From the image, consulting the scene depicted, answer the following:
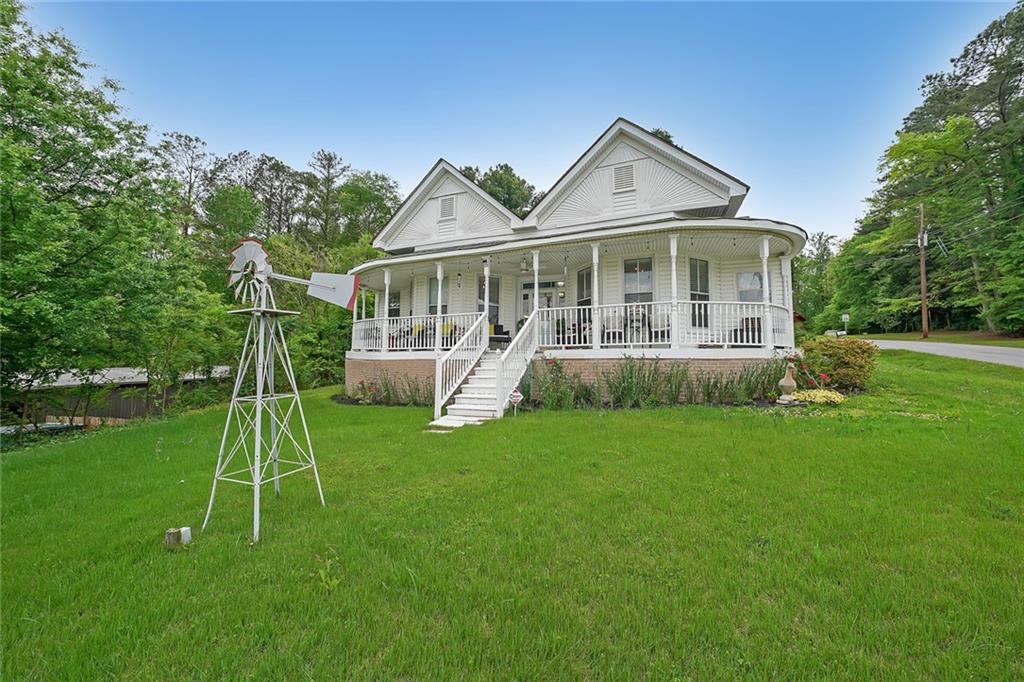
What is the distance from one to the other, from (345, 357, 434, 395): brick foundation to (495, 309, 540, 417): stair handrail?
280cm

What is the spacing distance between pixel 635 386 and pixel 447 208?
9893 mm

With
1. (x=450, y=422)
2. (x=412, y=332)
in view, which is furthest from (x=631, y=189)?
(x=450, y=422)

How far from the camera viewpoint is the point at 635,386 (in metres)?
8.91

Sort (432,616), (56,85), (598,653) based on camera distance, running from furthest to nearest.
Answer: (56,85) < (432,616) < (598,653)

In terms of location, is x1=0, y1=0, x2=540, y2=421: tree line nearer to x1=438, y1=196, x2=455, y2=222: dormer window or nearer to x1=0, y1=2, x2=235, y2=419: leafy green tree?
x1=0, y1=2, x2=235, y2=419: leafy green tree

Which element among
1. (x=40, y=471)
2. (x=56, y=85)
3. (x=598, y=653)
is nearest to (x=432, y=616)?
(x=598, y=653)

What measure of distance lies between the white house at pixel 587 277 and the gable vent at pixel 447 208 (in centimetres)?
4

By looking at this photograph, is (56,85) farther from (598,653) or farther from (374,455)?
(598,653)

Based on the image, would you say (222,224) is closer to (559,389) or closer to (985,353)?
(559,389)

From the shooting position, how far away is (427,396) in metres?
11.2

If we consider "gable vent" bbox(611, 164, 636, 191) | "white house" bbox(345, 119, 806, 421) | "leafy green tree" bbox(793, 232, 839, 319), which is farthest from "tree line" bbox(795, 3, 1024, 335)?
"gable vent" bbox(611, 164, 636, 191)

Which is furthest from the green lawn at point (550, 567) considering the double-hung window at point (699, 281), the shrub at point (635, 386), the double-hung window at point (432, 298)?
the double-hung window at point (432, 298)

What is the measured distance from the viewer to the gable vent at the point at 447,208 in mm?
15125

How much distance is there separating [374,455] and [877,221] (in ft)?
144
